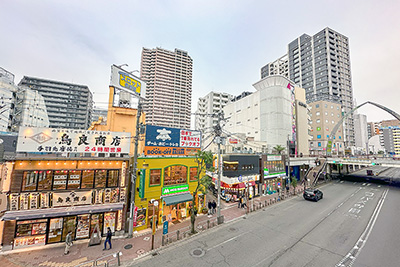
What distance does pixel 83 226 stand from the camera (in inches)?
524

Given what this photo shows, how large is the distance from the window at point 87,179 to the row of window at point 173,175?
5.00 m

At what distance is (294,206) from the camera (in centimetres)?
2173

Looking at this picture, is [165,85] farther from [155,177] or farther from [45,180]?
[45,180]

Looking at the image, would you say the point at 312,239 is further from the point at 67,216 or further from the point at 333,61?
the point at 333,61

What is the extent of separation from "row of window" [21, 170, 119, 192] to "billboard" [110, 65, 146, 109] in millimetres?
9921

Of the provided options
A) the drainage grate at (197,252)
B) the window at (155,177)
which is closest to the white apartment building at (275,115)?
the window at (155,177)

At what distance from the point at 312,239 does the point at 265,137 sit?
37693 mm

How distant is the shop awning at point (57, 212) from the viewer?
11.4 m

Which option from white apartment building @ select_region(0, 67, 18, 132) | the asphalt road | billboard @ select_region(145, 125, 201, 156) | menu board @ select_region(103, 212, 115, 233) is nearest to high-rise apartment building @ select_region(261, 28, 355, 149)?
the asphalt road

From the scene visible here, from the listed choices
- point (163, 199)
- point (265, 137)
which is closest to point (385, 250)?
point (163, 199)

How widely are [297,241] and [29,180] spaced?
21.5m

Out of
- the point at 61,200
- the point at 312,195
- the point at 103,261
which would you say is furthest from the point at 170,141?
the point at 312,195

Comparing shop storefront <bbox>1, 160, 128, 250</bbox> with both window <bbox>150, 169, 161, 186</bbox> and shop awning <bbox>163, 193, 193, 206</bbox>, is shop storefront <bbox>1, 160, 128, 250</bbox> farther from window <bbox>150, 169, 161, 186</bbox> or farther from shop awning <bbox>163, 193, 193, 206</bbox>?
shop awning <bbox>163, 193, 193, 206</bbox>

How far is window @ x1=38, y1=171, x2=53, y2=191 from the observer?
41.0 feet
